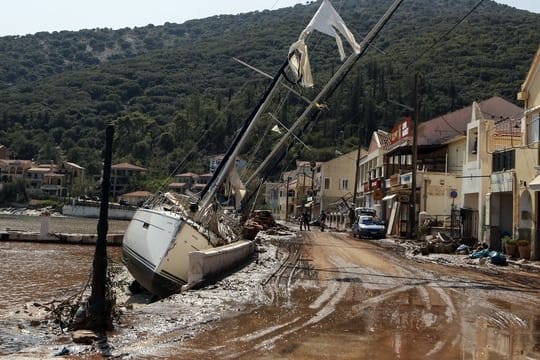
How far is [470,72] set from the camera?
121375 millimetres

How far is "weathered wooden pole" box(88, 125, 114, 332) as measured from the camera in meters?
9.72

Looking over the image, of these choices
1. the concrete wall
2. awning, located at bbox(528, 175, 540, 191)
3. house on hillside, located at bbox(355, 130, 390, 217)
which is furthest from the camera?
house on hillside, located at bbox(355, 130, 390, 217)

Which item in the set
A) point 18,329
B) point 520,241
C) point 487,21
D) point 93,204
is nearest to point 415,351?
point 18,329

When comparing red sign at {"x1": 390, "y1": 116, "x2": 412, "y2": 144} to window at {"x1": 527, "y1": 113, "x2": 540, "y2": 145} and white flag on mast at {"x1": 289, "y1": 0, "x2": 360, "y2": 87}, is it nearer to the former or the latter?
window at {"x1": 527, "y1": 113, "x2": 540, "y2": 145}

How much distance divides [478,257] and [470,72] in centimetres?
10382

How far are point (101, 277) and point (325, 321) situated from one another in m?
3.89

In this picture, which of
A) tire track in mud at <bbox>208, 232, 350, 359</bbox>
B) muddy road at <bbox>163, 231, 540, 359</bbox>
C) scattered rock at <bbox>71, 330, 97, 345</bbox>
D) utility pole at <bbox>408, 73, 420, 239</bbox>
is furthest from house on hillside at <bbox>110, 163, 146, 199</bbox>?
scattered rock at <bbox>71, 330, 97, 345</bbox>

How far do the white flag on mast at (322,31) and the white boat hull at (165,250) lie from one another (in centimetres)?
736

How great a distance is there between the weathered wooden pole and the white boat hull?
250 inches

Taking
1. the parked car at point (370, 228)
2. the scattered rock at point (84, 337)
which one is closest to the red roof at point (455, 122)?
the parked car at point (370, 228)

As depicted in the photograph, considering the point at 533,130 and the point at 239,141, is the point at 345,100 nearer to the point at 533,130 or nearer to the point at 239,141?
the point at 533,130

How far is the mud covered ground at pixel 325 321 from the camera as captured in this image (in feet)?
28.3

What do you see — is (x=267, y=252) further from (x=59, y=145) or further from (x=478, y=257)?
(x=59, y=145)

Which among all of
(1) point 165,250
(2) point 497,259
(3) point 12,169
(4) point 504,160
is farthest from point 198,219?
(3) point 12,169
